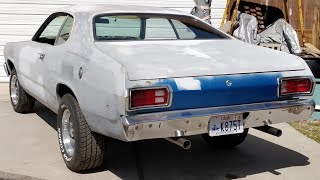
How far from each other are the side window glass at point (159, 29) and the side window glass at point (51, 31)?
0.97m

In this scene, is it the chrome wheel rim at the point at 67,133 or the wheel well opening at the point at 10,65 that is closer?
the chrome wheel rim at the point at 67,133

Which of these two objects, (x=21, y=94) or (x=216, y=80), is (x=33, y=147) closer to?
(x=21, y=94)

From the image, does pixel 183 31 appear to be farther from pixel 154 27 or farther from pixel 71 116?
pixel 71 116

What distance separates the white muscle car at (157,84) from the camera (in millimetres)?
3516

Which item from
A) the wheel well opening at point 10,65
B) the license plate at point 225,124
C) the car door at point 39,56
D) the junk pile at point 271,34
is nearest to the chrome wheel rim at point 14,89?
the wheel well opening at point 10,65

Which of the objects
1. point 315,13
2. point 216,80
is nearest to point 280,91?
point 216,80

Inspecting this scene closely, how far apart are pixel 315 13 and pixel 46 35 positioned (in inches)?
280

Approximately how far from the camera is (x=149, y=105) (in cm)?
350

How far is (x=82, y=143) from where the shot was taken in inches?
159

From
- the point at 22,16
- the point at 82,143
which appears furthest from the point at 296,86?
the point at 22,16

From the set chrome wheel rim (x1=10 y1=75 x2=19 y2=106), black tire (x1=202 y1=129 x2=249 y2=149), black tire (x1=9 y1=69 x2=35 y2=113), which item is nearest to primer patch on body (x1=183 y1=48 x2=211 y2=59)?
black tire (x1=202 y1=129 x2=249 y2=149)

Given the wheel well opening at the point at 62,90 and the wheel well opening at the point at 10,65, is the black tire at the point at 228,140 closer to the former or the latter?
the wheel well opening at the point at 62,90

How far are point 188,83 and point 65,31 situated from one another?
1879 mm

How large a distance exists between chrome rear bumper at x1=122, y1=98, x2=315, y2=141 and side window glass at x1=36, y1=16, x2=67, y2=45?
2183mm
